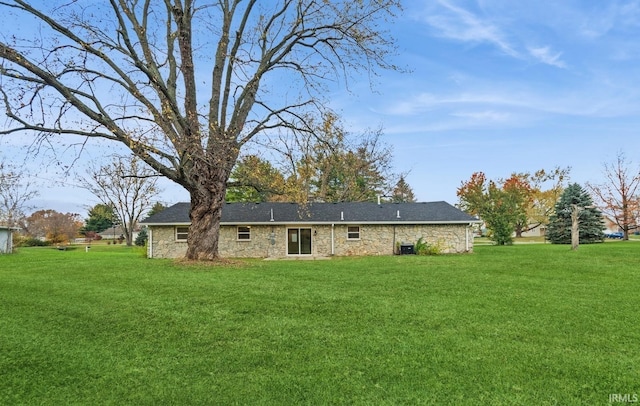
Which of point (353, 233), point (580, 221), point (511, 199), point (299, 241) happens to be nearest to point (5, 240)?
point (299, 241)

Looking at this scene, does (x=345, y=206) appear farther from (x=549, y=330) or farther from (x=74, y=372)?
(x=74, y=372)

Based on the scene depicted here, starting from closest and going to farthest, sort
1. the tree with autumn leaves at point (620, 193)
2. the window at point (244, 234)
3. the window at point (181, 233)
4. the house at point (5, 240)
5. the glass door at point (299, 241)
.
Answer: the window at point (181, 233), the window at point (244, 234), the glass door at point (299, 241), the house at point (5, 240), the tree with autumn leaves at point (620, 193)

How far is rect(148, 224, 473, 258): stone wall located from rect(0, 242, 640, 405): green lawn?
Answer: 11.4 meters

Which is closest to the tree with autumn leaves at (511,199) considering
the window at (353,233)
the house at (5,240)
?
the window at (353,233)

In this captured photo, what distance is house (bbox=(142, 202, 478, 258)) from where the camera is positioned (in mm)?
20922

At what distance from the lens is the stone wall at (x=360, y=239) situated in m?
21.3

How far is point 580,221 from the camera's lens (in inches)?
1190

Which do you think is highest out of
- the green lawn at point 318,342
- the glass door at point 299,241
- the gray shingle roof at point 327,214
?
the gray shingle roof at point 327,214

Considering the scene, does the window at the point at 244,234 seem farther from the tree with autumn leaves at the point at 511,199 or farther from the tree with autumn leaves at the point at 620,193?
A: the tree with autumn leaves at the point at 620,193

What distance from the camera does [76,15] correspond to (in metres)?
12.3

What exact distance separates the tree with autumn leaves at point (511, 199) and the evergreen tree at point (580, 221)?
250 cm

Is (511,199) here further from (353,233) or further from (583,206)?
(353,233)

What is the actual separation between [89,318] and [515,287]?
8.46m

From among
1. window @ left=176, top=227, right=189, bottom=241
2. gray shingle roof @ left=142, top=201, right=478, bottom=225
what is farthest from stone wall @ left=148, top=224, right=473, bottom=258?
window @ left=176, top=227, right=189, bottom=241
